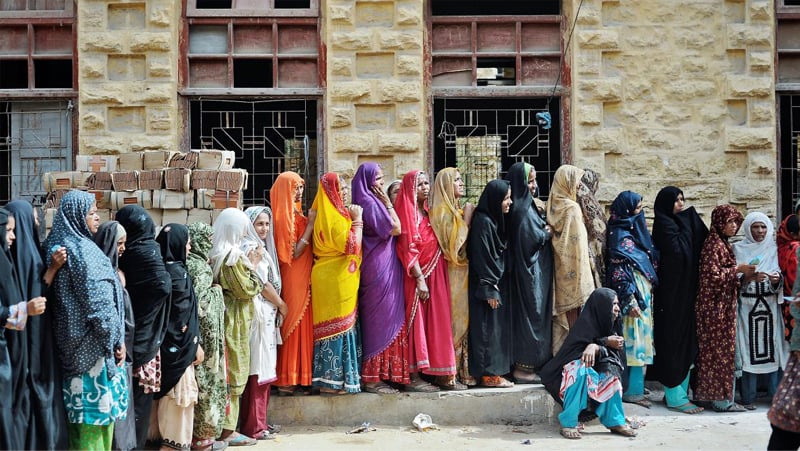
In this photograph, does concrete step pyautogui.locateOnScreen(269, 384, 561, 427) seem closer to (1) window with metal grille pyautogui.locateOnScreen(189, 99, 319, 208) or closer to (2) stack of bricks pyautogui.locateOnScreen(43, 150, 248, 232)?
(2) stack of bricks pyautogui.locateOnScreen(43, 150, 248, 232)

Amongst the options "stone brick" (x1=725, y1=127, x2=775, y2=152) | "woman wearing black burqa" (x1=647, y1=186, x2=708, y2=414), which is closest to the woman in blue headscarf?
"woman wearing black burqa" (x1=647, y1=186, x2=708, y2=414)

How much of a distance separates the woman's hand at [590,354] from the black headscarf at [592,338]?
53 mm

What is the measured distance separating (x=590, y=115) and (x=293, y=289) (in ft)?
11.2

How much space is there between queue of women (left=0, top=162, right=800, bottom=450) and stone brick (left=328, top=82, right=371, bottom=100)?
1.14 m

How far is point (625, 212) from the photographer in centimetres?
822

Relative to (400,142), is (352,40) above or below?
above

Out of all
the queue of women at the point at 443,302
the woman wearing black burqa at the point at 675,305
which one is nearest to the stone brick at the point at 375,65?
the queue of women at the point at 443,302

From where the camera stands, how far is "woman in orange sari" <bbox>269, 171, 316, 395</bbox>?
766cm

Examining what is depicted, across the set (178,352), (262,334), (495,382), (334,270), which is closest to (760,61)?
(495,382)

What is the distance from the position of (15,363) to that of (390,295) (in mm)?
3064

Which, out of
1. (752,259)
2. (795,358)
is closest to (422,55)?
(752,259)

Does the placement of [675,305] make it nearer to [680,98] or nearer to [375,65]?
[680,98]

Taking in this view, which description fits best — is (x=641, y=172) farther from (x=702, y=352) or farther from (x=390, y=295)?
(x=390, y=295)

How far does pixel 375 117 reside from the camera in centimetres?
929
